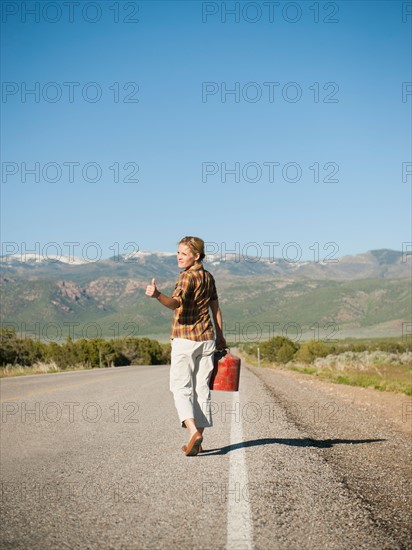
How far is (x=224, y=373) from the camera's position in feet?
22.1

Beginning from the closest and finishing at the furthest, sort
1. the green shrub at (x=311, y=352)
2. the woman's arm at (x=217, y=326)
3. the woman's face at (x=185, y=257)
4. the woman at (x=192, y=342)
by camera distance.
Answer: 1. the woman at (x=192, y=342)
2. the woman's face at (x=185, y=257)
3. the woman's arm at (x=217, y=326)
4. the green shrub at (x=311, y=352)

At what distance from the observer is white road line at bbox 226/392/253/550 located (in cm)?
370

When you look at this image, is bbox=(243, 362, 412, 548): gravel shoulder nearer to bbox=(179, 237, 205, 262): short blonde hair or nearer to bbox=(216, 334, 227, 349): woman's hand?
bbox=(216, 334, 227, 349): woman's hand

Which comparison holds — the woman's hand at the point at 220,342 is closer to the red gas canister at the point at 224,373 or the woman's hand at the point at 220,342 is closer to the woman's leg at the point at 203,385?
the red gas canister at the point at 224,373

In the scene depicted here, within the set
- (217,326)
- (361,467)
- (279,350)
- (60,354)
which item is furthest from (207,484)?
(279,350)

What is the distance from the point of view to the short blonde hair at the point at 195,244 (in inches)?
262

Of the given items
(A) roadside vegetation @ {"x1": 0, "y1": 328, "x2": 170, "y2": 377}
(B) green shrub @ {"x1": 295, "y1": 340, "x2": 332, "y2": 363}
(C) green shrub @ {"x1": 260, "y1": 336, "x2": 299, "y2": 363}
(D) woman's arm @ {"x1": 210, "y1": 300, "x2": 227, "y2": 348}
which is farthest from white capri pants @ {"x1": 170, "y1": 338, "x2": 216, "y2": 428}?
(C) green shrub @ {"x1": 260, "y1": 336, "x2": 299, "y2": 363}

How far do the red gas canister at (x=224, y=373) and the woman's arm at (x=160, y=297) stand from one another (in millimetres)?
897

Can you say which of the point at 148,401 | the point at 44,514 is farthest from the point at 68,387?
the point at 44,514

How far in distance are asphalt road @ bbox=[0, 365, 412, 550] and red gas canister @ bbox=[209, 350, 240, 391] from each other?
70cm

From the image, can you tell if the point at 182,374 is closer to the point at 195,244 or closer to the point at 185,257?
the point at 185,257

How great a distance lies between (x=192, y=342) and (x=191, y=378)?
0.39 meters

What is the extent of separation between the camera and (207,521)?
4.09 m

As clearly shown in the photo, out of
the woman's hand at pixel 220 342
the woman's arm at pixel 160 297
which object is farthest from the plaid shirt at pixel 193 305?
the woman's hand at pixel 220 342
